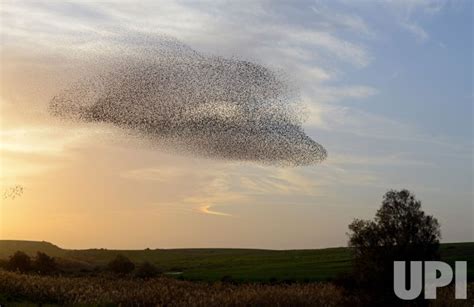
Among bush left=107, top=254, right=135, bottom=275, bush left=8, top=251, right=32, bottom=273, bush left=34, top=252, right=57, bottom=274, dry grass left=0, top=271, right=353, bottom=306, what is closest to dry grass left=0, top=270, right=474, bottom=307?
dry grass left=0, top=271, right=353, bottom=306

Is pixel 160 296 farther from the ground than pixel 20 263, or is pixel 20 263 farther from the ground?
pixel 20 263

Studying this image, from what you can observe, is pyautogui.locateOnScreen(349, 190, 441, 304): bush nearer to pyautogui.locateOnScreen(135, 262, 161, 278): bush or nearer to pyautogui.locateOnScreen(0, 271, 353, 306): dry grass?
pyautogui.locateOnScreen(0, 271, 353, 306): dry grass

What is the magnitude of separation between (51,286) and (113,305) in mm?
8668

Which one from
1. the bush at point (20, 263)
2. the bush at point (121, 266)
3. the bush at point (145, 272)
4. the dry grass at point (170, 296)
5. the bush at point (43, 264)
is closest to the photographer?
the dry grass at point (170, 296)

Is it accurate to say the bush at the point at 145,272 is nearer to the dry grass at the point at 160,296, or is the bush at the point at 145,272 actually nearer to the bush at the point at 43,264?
the bush at the point at 43,264

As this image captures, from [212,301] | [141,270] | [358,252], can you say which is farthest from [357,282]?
[141,270]

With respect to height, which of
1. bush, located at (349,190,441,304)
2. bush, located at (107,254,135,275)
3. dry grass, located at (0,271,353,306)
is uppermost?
bush, located at (349,190,441,304)

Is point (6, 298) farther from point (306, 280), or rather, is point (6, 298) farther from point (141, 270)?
point (141, 270)

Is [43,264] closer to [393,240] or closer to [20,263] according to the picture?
[20,263]

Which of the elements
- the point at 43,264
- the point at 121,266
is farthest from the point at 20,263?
the point at 121,266

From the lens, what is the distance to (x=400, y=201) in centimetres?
2798

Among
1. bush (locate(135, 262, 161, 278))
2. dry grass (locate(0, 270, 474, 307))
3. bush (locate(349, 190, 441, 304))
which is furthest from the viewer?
bush (locate(135, 262, 161, 278))

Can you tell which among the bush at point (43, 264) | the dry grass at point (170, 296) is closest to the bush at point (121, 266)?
the bush at point (43, 264)

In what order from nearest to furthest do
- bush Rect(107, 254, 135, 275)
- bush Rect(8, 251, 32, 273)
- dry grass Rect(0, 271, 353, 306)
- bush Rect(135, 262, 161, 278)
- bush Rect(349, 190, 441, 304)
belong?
bush Rect(349, 190, 441, 304)
dry grass Rect(0, 271, 353, 306)
bush Rect(8, 251, 32, 273)
bush Rect(135, 262, 161, 278)
bush Rect(107, 254, 135, 275)
